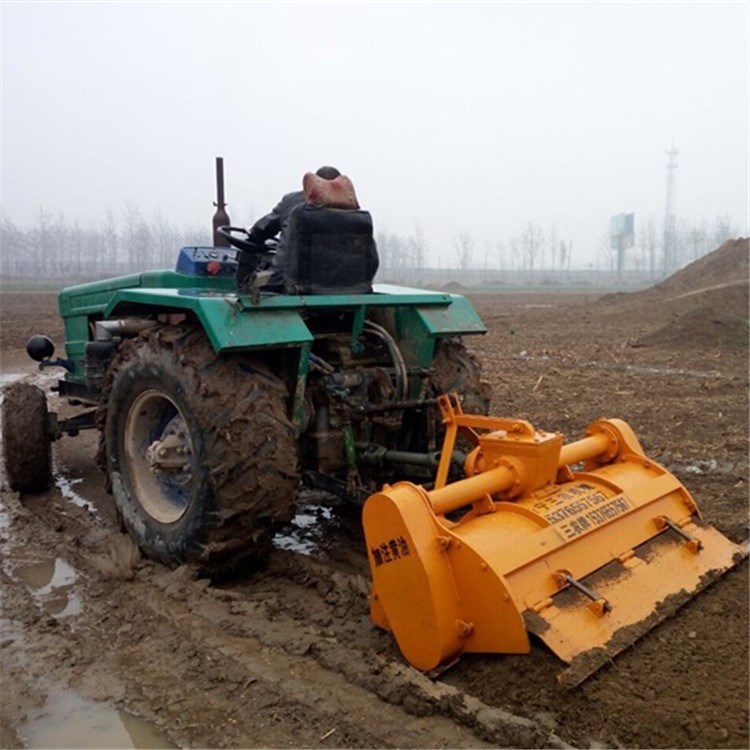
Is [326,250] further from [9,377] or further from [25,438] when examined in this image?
[9,377]

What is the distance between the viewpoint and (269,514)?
3695 millimetres

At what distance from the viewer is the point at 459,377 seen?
15.2 feet

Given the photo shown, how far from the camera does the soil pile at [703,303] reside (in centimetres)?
1381

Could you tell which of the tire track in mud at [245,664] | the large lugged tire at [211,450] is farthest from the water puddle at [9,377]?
the large lugged tire at [211,450]

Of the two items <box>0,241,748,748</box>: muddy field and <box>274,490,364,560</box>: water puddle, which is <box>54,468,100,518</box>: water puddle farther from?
<box>274,490,364,560</box>: water puddle

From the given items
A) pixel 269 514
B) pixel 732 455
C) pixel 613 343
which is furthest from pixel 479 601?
pixel 613 343

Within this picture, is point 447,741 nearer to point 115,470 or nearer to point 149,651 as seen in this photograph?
point 149,651

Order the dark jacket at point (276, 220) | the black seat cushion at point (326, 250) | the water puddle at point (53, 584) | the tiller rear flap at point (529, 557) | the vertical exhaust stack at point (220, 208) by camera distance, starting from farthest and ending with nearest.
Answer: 1. the vertical exhaust stack at point (220, 208)
2. the dark jacket at point (276, 220)
3. the black seat cushion at point (326, 250)
4. the water puddle at point (53, 584)
5. the tiller rear flap at point (529, 557)

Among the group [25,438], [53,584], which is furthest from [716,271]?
[53,584]

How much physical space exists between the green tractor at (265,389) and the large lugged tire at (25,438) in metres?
0.95

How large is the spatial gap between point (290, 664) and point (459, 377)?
211 cm

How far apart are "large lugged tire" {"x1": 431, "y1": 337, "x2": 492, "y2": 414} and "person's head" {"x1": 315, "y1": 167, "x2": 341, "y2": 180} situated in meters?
1.16

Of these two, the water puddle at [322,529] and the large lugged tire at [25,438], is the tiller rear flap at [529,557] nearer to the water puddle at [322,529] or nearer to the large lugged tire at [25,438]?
the water puddle at [322,529]

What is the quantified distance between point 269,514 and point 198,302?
1.09m
